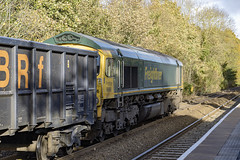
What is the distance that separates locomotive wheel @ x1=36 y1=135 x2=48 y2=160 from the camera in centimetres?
778

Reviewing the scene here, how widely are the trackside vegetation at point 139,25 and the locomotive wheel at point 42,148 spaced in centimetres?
715

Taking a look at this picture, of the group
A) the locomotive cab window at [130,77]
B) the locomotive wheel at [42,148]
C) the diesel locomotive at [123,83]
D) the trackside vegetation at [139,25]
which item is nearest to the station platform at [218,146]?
the diesel locomotive at [123,83]

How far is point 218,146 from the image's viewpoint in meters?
9.62

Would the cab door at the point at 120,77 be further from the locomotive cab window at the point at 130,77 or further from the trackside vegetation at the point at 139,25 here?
the trackside vegetation at the point at 139,25

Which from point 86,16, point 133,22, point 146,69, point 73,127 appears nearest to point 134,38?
point 133,22

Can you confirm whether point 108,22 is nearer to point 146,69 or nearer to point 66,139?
point 146,69

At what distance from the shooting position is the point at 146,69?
Result: 1518 centimetres

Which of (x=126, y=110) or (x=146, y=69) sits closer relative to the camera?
(x=126, y=110)

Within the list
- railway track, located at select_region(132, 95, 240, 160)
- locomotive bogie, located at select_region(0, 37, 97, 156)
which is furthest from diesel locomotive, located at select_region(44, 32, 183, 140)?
railway track, located at select_region(132, 95, 240, 160)

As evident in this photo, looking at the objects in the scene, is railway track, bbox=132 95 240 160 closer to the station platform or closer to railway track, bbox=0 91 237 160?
railway track, bbox=0 91 237 160

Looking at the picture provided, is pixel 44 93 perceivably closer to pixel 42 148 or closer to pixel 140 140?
pixel 42 148

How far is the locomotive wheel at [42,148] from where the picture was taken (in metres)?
7.78

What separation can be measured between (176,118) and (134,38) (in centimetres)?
934

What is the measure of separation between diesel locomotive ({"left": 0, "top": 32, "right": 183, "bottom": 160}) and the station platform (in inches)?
129
